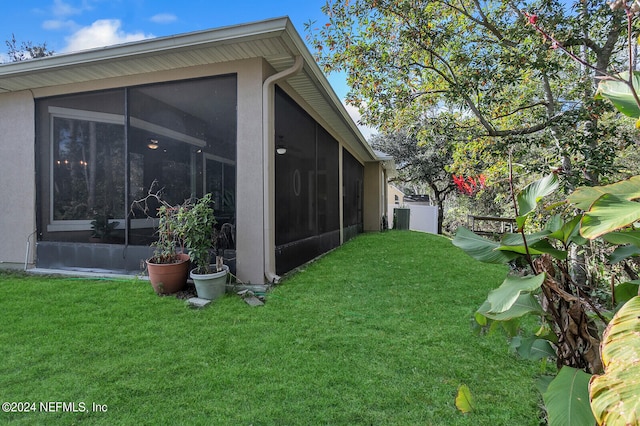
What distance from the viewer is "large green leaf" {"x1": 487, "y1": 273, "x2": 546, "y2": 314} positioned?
93cm

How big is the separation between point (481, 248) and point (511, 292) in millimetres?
255

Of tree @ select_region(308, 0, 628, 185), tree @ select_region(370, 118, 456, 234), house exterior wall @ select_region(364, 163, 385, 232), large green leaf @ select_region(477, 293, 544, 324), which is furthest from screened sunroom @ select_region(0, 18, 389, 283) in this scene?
tree @ select_region(370, 118, 456, 234)

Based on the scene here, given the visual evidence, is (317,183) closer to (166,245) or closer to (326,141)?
(326,141)

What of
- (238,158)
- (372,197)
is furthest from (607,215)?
(372,197)

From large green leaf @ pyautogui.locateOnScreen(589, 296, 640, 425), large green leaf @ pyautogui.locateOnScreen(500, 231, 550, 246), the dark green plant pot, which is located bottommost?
the dark green plant pot

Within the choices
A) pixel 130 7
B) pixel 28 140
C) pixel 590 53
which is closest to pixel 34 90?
pixel 28 140

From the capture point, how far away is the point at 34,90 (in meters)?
5.02

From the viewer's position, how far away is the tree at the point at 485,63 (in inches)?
167

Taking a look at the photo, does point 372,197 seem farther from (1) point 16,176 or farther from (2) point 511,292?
(2) point 511,292

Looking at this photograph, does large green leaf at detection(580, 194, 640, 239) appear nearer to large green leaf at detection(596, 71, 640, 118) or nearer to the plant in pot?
large green leaf at detection(596, 71, 640, 118)

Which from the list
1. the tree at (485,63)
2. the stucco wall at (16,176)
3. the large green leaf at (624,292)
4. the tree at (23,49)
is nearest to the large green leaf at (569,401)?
the large green leaf at (624,292)

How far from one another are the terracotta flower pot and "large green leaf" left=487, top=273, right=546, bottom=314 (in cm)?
350

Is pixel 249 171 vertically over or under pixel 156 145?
under

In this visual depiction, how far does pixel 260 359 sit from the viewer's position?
90.4 inches
